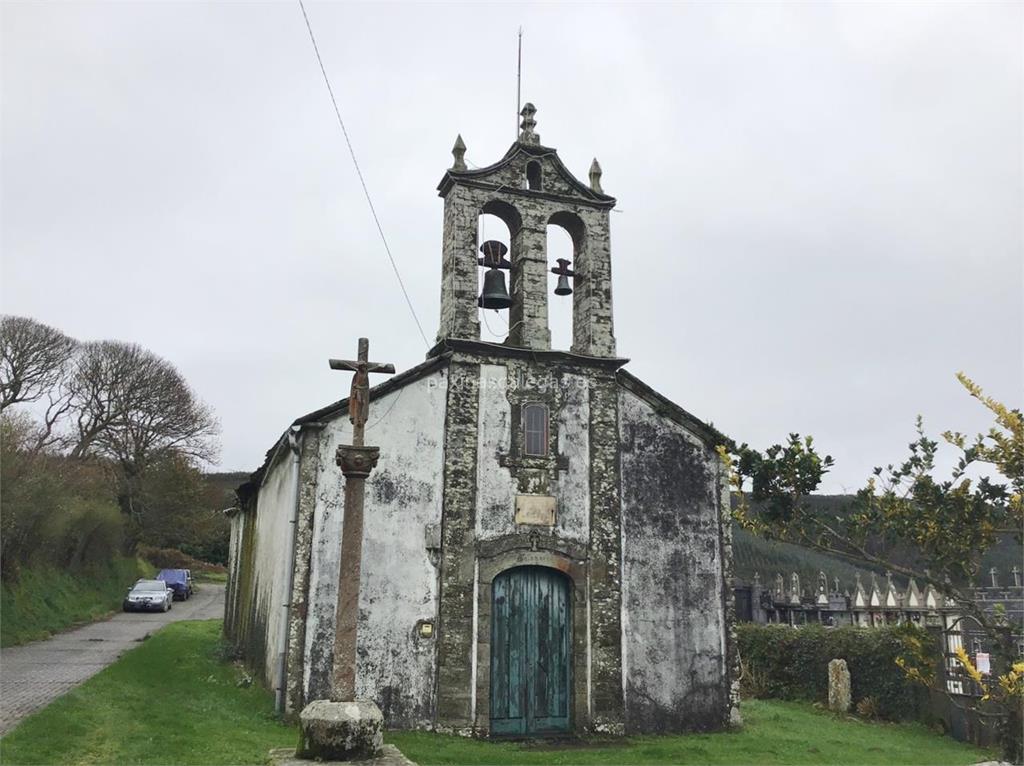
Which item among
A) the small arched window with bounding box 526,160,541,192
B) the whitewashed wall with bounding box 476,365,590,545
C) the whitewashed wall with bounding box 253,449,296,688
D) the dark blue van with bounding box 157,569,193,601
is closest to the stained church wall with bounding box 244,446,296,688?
the whitewashed wall with bounding box 253,449,296,688

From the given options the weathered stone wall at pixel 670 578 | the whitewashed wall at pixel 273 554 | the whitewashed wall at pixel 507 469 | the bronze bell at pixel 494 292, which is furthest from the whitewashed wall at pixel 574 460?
the whitewashed wall at pixel 273 554

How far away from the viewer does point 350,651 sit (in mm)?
8648

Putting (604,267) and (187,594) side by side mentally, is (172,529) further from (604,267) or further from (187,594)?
(604,267)

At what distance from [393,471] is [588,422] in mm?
3384

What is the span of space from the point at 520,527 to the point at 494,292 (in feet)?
12.7

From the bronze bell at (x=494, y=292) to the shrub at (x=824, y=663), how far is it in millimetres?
8346

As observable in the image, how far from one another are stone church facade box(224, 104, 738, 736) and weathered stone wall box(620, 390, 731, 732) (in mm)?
33

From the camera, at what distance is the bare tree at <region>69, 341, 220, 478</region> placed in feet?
126

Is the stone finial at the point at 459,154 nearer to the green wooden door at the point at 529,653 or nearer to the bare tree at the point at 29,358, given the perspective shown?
the green wooden door at the point at 529,653

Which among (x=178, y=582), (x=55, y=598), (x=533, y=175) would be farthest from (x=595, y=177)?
(x=178, y=582)

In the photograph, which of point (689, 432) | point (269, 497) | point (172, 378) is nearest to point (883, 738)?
point (689, 432)

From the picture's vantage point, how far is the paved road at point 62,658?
12.5m

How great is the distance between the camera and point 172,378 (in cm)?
4094

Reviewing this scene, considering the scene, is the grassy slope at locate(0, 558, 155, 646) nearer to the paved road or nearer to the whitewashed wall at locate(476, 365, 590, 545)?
the paved road
